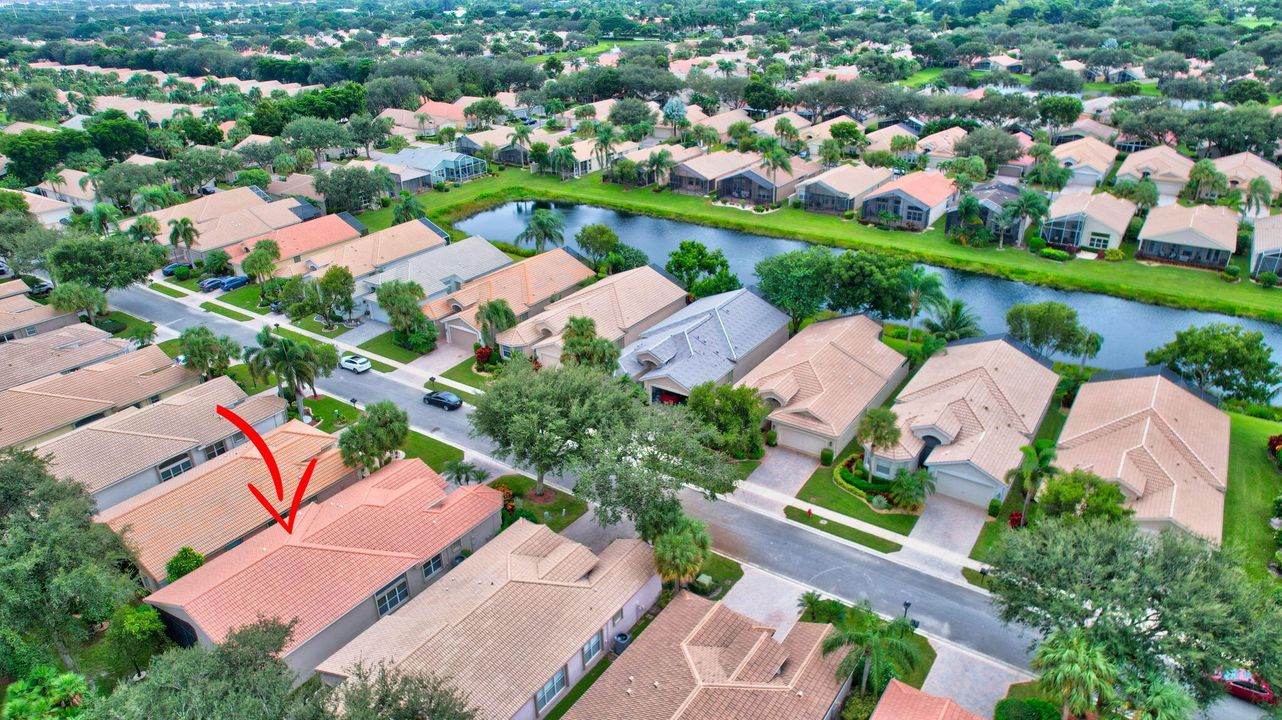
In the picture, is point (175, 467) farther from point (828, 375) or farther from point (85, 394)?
point (828, 375)

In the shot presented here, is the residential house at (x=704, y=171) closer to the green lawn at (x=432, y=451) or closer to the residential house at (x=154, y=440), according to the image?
the green lawn at (x=432, y=451)

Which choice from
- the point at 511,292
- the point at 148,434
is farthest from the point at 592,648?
the point at 511,292

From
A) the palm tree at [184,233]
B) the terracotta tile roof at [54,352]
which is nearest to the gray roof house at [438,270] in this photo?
the terracotta tile roof at [54,352]

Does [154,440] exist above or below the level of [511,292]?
above

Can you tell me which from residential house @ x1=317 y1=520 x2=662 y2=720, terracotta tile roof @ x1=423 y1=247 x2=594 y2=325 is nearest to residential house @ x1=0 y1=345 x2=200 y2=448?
terracotta tile roof @ x1=423 y1=247 x2=594 y2=325

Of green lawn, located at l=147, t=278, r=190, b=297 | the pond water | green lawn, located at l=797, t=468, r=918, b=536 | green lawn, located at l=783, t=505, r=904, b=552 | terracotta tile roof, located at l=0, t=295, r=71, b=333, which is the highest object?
terracotta tile roof, located at l=0, t=295, r=71, b=333

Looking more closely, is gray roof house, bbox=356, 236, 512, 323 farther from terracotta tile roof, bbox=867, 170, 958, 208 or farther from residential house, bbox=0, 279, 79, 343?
terracotta tile roof, bbox=867, 170, 958, 208
